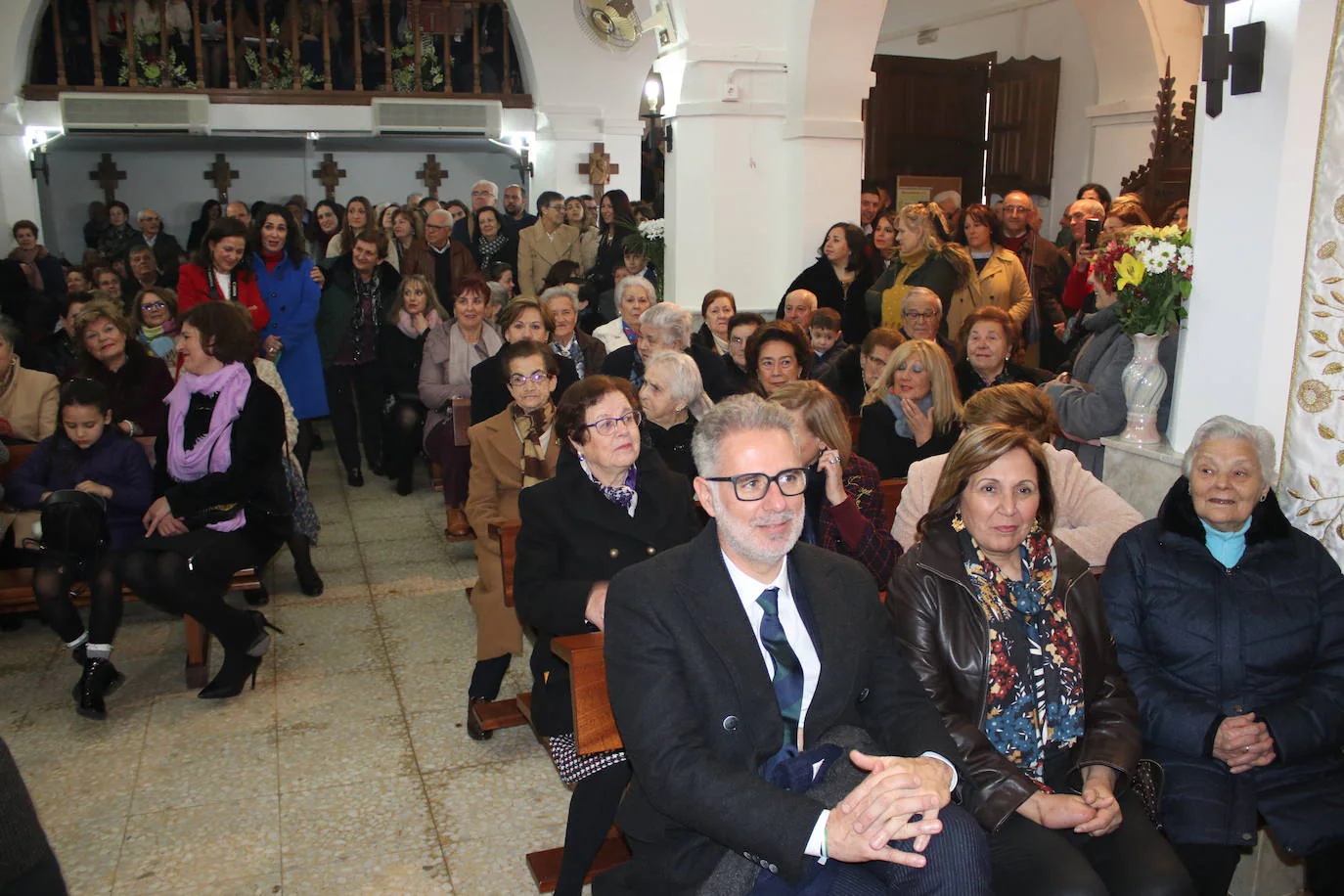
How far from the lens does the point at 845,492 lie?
3.21 m

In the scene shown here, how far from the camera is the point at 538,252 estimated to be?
27.6 ft

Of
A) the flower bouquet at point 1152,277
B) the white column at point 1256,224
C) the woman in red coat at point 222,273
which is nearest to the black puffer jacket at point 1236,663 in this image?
the white column at point 1256,224

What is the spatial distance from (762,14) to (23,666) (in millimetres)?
5584

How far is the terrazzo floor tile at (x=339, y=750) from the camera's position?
345 centimetres

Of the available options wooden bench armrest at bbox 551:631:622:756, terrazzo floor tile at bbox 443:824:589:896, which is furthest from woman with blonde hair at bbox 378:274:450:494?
wooden bench armrest at bbox 551:631:622:756

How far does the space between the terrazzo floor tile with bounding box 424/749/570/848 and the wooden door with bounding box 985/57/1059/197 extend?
8.45m

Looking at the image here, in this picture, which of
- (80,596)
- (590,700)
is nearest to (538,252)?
(80,596)

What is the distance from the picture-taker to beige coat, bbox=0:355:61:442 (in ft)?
16.2

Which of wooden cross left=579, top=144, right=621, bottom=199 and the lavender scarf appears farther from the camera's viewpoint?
wooden cross left=579, top=144, right=621, bottom=199

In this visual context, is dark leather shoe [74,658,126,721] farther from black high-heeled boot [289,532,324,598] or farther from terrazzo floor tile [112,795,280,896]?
black high-heeled boot [289,532,324,598]

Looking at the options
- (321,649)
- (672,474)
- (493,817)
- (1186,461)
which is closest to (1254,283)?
(1186,461)

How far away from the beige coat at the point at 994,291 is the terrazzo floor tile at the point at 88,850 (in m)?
4.67

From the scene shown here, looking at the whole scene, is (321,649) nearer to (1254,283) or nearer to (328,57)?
(1254,283)

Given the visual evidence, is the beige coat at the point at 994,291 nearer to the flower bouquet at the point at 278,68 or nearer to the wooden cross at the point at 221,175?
the flower bouquet at the point at 278,68
